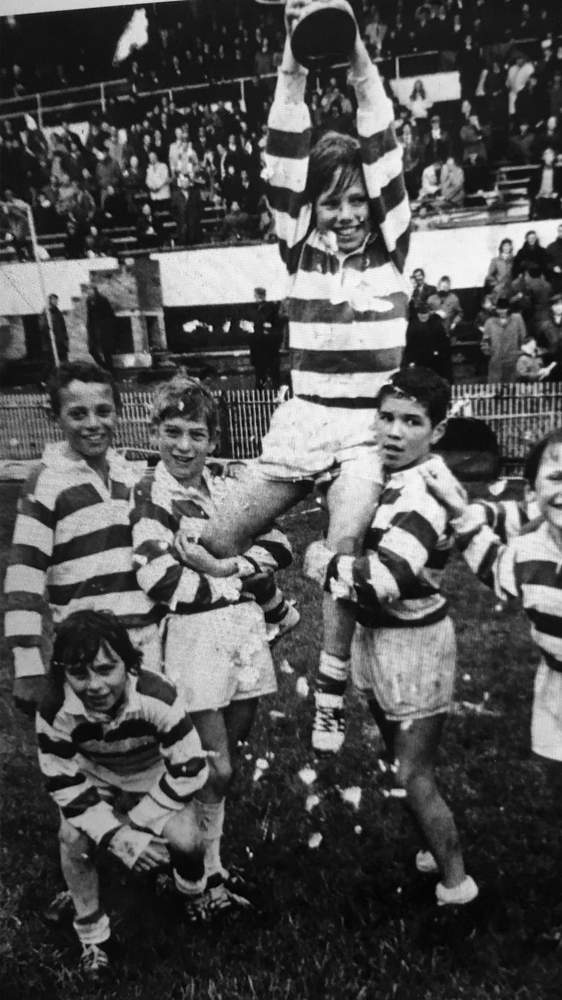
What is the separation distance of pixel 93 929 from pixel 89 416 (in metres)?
1.18

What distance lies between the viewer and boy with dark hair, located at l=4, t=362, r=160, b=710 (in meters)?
1.94

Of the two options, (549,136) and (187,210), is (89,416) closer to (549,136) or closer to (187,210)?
(187,210)

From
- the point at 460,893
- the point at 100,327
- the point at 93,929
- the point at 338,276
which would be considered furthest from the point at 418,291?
the point at 93,929

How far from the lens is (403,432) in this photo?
70.9 inches

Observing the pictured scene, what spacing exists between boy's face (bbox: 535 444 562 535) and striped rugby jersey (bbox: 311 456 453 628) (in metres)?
0.20

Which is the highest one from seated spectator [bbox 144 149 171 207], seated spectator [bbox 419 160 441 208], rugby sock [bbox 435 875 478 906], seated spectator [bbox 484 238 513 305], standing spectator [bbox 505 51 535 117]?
standing spectator [bbox 505 51 535 117]

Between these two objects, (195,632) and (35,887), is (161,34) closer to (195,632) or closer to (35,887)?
(195,632)

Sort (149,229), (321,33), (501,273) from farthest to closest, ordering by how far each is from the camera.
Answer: (149,229)
(501,273)
(321,33)

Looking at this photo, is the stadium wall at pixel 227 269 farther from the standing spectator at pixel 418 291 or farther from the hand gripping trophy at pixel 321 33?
the hand gripping trophy at pixel 321 33

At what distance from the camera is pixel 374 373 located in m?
1.81

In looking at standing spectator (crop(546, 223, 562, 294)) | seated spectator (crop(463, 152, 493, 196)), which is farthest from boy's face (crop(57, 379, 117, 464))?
standing spectator (crop(546, 223, 562, 294))

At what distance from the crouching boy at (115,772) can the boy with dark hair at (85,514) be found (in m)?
0.04

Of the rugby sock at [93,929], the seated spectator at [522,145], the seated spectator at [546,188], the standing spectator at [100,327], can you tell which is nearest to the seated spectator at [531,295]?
the seated spectator at [546,188]

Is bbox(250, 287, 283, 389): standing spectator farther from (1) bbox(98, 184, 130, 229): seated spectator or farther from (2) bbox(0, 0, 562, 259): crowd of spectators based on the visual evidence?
(1) bbox(98, 184, 130, 229): seated spectator
